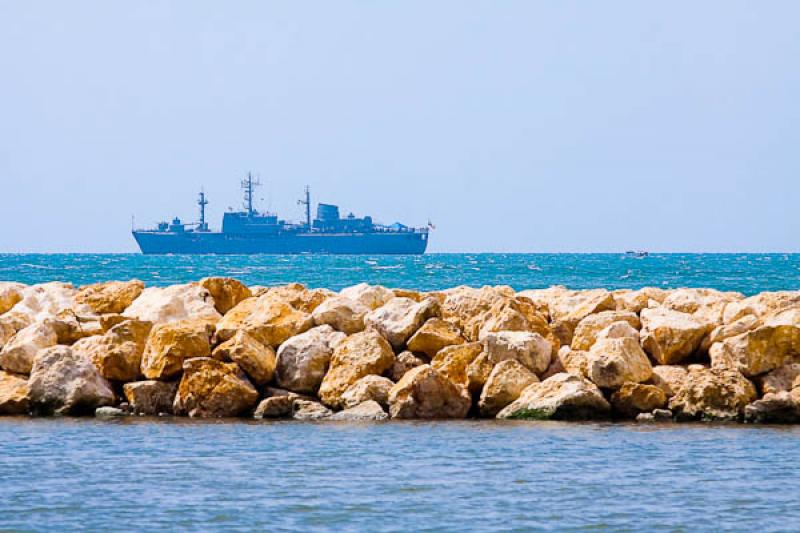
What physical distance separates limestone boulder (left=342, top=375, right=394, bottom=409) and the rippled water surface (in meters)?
0.58

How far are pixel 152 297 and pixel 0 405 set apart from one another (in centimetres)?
264

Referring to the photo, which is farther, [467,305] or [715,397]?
[467,305]

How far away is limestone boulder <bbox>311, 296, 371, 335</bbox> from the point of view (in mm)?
13938

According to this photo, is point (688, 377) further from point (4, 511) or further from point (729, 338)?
point (4, 511)

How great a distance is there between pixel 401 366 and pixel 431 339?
1.44 ft

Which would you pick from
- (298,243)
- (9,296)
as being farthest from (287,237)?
(9,296)

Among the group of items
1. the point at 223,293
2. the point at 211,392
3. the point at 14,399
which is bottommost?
the point at 14,399

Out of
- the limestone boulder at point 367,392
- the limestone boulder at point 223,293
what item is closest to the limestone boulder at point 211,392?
the limestone boulder at point 367,392

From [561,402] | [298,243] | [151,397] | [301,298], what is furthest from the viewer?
[298,243]

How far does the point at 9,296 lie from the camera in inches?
644

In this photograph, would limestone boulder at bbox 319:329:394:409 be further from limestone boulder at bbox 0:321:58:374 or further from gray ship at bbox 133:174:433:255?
gray ship at bbox 133:174:433:255

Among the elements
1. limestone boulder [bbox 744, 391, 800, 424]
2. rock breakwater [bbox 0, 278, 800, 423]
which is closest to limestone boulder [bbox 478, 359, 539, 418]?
rock breakwater [bbox 0, 278, 800, 423]

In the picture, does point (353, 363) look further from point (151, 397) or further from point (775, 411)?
point (775, 411)

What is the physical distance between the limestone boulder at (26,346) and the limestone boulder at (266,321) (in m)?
1.87
